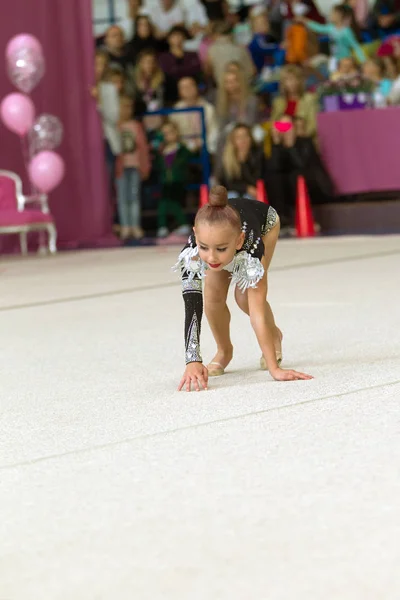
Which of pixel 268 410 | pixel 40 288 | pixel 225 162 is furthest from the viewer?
pixel 225 162

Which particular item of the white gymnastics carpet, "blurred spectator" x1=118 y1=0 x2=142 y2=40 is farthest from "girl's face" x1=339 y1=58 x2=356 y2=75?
the white gymnastics carpet

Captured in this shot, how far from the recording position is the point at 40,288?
670 cm

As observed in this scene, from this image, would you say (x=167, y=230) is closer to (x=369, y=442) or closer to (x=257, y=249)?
(x=257, y=249)

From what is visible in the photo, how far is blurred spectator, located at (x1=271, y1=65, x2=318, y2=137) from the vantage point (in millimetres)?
9914

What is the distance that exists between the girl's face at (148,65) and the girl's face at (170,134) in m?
0.60

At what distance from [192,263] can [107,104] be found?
7303 mm

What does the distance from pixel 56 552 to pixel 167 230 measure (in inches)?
344

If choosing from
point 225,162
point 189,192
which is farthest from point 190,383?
point 189,192

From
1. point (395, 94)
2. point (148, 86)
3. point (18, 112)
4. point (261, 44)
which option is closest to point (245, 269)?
point (18, 112)

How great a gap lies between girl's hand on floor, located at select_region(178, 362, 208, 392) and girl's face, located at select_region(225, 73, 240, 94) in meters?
7.02

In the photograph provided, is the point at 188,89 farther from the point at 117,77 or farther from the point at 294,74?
the point at 294,74

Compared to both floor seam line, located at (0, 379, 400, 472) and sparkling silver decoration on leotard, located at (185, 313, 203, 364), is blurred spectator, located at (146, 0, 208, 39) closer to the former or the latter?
sparkling silver decoration on leotard, located at (185, 313, 203, 364)

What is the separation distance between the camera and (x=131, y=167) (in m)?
10.4

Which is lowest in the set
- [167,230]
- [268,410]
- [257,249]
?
[167,230]
